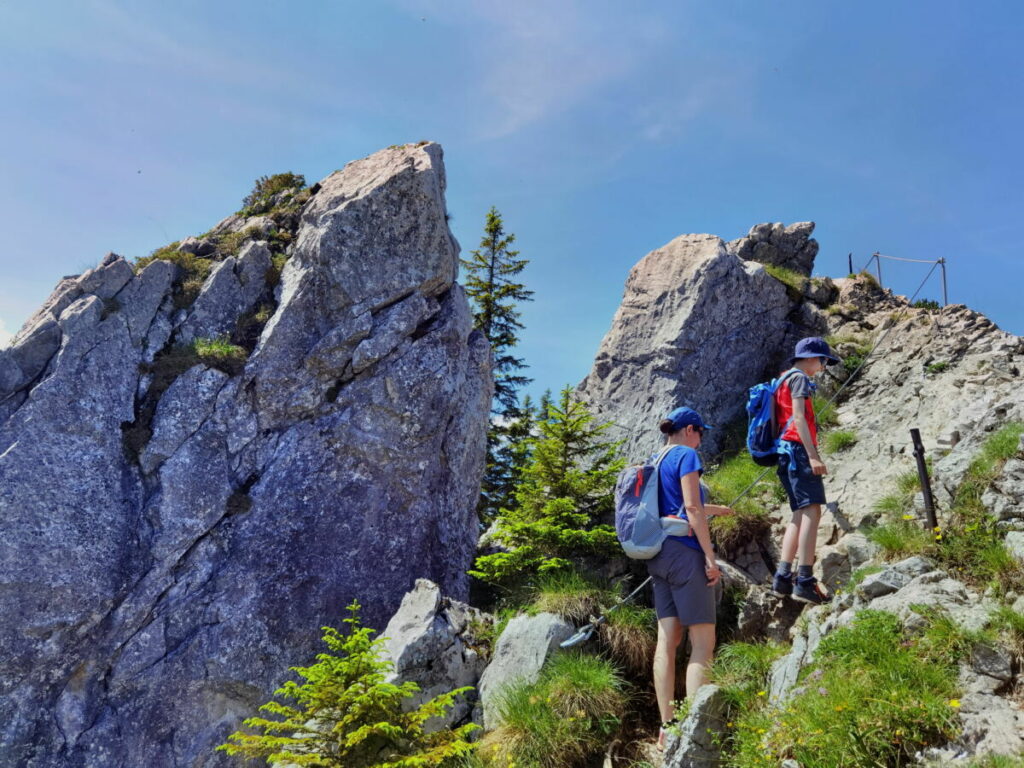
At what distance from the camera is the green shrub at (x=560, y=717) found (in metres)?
7.16

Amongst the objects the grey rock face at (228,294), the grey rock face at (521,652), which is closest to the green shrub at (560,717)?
the grey rock face at (521,652)

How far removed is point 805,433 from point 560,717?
4036 millimetres

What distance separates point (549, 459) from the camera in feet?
34.5

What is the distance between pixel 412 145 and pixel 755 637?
1254 cm

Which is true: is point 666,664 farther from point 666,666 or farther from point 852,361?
point 852,361

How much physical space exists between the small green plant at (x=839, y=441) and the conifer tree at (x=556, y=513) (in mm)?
3962

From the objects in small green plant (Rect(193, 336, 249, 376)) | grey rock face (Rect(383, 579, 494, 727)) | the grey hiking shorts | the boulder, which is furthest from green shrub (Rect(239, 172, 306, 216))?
the grey hiking shorts

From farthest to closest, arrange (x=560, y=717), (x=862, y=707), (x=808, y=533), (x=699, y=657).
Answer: (x=808, y=533)
(x=560, y=717)
(x=699, y=657)
(x=862, y=707)

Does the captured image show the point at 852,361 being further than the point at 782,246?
No

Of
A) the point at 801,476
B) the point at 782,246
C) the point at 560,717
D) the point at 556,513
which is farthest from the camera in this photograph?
the point at 782,246

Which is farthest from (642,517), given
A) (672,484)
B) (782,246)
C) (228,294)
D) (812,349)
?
(782,246)

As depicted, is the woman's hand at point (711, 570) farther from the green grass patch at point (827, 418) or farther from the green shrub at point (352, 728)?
the green grass patch at point (827, 418)

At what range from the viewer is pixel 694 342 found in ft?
53.5

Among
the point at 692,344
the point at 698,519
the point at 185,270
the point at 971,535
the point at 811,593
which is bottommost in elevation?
the point at 811,593
